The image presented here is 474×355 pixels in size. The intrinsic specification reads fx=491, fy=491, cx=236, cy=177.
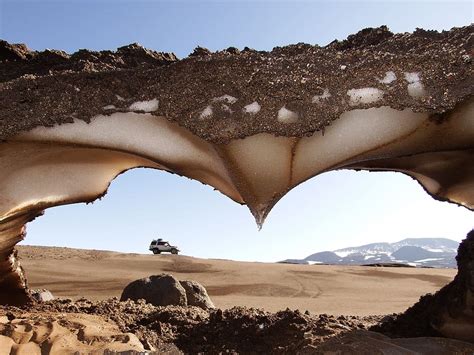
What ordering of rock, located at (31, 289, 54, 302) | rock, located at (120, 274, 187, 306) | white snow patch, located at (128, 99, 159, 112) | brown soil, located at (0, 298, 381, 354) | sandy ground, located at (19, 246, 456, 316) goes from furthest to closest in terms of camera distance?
sandy ground, located at (19, 246, 456, 316)
rock, located at (120, 274, 187, 306)
rock, located at (31, 289, 54, 302)
brown soil, located at (0, 298, 381, 354)
white snow patch, located at (128, 99, 159, 112)

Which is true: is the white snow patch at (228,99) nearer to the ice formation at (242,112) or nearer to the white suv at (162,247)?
the ice formation at (242,112)

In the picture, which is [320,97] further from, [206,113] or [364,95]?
[206,113]

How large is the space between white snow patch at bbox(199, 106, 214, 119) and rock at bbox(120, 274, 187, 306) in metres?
2.57

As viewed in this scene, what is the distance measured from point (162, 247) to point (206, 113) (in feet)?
59.0

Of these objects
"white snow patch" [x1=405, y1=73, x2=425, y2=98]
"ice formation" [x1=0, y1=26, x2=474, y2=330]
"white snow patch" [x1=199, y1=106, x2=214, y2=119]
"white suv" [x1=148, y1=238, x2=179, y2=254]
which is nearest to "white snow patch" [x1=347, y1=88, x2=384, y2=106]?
"ice formation" [x1=0, y1=26, x2=474, y2=330]

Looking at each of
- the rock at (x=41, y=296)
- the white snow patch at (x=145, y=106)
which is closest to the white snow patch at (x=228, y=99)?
the white snow patch at (x=145, y=106)

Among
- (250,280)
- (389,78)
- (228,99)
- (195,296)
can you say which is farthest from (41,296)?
(250,280)

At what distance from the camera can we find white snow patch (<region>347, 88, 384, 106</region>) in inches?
70.8

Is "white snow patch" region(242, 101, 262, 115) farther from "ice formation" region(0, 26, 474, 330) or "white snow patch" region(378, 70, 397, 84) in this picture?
"white snow patch" region(378, 70, 397, 84)

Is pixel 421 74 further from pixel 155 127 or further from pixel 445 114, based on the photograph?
pixel 155 127

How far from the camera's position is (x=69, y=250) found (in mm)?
16125

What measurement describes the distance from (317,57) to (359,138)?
1.24 feet

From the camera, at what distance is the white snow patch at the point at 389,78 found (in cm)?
180

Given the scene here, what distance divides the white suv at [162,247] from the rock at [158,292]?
15200 mm
